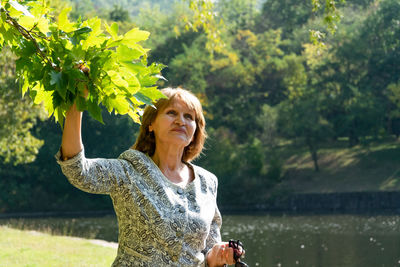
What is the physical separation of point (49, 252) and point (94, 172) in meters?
8.56

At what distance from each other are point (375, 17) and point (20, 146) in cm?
2815

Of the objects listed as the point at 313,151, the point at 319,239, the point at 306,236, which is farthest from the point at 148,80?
the point at 313,151

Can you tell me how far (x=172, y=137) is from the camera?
119 inches

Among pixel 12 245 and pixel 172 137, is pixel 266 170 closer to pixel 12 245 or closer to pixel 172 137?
pixel 12 245

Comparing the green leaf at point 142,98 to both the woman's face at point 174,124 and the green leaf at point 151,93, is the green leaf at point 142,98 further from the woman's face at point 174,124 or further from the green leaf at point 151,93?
the woman's face at point 174,124

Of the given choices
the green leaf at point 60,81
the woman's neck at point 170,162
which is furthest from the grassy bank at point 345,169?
the green leaf at point 60,81

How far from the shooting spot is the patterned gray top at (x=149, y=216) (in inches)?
109

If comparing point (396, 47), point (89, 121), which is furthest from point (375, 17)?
point (89, 121)

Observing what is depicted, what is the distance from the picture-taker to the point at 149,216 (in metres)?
2.79

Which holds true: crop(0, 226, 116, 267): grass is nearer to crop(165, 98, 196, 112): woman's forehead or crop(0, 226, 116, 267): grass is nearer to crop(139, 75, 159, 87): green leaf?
crop(165, 98, 196, 112): woman's forehead

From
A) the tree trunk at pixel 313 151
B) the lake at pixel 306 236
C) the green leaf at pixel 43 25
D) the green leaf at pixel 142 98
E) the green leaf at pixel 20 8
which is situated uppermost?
the green leaf at pixel 20 8

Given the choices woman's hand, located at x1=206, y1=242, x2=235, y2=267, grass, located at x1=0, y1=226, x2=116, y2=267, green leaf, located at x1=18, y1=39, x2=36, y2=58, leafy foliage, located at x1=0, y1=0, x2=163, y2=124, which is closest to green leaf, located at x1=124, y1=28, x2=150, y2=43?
leafy foliage, located at x1=0, y1=0, x2=163, y2=124

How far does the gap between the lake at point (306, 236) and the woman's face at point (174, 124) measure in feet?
46.6

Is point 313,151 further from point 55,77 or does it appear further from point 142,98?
point 55,77
